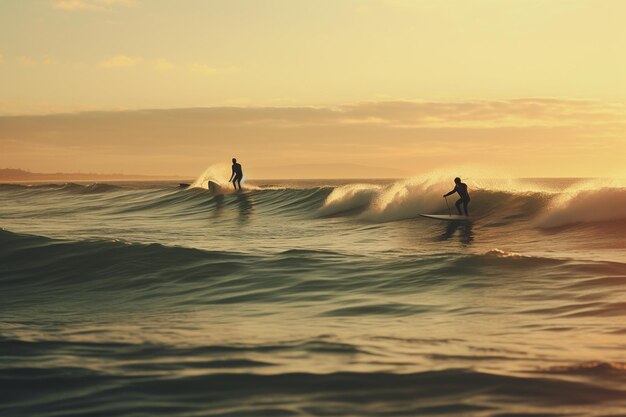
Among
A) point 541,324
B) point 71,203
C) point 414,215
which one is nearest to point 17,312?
point 541,324

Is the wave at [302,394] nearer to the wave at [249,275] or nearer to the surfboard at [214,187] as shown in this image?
the wave at [249,275]

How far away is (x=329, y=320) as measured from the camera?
9836mm

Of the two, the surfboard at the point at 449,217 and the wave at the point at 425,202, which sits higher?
the wave at the point at 425,202

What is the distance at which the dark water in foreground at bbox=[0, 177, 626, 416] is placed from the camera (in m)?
6.28

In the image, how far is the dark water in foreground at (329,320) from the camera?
628cm

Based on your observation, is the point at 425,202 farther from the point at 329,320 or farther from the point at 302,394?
the point at 302,394

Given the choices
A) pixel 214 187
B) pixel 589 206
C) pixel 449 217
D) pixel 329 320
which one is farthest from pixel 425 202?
pixel 329 320

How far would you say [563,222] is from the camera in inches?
846

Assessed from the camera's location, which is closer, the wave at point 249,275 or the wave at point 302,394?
the wave at point 302,394

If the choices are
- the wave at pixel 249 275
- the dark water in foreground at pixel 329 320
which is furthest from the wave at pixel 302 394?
the wave at pixel 249 275

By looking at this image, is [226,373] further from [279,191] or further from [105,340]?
[279,191]

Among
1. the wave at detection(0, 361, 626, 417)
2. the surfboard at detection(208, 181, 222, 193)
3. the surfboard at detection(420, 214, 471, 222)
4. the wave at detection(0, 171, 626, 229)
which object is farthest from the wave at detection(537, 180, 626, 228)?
the surfboard at detection(208, 181, 222, 193)

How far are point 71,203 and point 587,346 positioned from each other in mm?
40444

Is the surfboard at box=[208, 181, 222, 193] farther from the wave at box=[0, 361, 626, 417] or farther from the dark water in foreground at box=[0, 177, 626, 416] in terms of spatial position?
the wave at box=[0, 361, 626, 417]
